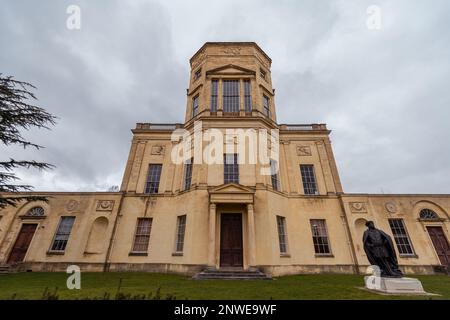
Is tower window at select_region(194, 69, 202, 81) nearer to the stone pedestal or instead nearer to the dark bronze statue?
the dark bronze statue

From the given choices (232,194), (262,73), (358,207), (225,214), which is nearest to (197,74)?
(262,73)

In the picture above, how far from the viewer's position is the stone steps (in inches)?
436

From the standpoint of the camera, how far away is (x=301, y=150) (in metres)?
19.2

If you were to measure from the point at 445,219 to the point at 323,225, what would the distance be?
900 cm

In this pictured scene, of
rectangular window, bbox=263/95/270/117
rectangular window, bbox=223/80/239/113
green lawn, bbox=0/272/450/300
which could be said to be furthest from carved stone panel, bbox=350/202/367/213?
rectangular window, bbox=223/80/239/113

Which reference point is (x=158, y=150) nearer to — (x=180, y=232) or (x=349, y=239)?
(x=180, y=232)

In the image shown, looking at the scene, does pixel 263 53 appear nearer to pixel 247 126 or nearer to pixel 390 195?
pixel 247 126

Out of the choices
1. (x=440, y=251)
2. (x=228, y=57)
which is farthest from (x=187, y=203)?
(x=440, y=251)

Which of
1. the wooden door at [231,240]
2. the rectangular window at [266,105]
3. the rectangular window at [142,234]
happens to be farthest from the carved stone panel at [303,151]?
the rectangular window at [142,234]

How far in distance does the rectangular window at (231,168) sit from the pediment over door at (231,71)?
26.2 ft

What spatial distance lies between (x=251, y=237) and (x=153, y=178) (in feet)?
31.3

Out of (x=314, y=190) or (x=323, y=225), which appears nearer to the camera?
(x=323, y=225)

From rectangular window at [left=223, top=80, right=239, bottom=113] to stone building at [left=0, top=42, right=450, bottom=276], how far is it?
0.09m

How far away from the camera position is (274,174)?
53.9 feet
